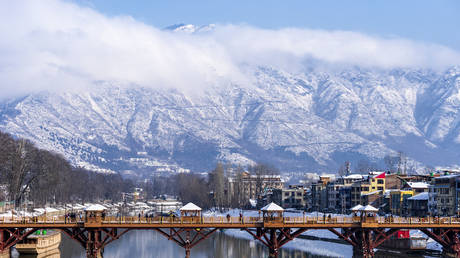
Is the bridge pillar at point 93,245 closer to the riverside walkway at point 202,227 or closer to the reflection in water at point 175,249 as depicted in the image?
the riverside walkway at point 202,227

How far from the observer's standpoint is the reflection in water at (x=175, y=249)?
120 meters

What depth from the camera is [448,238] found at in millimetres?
100938

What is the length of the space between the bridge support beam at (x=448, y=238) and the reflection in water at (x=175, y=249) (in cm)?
2076

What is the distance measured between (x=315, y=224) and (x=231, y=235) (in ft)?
223

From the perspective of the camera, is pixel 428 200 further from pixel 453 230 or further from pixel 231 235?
pixel 453 230

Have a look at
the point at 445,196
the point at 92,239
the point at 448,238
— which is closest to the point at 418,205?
the point at 445,196

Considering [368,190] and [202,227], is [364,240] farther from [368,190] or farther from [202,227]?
[368,190]

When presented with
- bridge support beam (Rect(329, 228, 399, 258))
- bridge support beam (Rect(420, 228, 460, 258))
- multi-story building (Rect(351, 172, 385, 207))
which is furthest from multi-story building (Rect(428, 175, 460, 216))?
bridge support beam (Rect(329, 228, 399, 258))

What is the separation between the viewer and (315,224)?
316ft

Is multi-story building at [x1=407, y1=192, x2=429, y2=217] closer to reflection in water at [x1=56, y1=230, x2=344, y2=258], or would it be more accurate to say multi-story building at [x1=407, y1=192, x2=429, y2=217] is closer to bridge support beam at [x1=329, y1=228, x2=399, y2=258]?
reflection in water at [x1=56, y1=230, x2=344, y2=258]

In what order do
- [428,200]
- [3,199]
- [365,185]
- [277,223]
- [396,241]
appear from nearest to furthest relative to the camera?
[277,223] → [396,241] → [428,200] → [3,199] → [365,185]

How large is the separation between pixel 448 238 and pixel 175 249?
50.4 meters

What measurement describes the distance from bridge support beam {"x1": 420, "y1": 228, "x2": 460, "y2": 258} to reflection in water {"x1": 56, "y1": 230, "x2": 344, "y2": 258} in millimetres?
20758

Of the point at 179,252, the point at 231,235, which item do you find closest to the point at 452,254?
the point at 179,252
